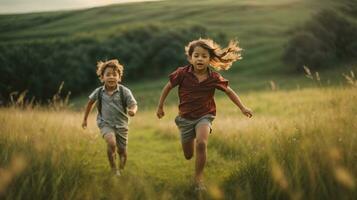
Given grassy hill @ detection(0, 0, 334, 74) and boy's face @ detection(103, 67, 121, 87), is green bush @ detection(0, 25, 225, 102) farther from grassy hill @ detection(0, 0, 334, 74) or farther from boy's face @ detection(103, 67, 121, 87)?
boy's face @ detection(103, 67, 121, 87)

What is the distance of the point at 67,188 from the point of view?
4117 millimetres

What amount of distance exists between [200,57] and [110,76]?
4.65ft

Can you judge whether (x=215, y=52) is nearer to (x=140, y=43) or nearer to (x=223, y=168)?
(x=223, y=168)

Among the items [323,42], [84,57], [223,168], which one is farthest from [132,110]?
[84,57]

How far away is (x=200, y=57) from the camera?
5.89m

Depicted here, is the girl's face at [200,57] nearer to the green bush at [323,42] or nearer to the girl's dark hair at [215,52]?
the girl's dark hair at [215,52]

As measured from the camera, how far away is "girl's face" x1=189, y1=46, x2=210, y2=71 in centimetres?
588

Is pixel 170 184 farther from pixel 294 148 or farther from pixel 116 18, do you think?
pixel 116 18

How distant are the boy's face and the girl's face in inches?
49.4

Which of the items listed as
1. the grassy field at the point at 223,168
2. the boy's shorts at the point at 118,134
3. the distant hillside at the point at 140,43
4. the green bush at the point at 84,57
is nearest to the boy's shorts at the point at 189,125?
the grassy field at the point at 223,168

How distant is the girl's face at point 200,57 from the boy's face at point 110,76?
4.11 ft

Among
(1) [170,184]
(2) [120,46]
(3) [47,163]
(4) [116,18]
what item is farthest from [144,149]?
(4) [116,18]

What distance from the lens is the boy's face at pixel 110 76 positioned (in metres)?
6.51

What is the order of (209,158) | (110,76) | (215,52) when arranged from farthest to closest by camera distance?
(209,158) → (110,76) → (215,52)
